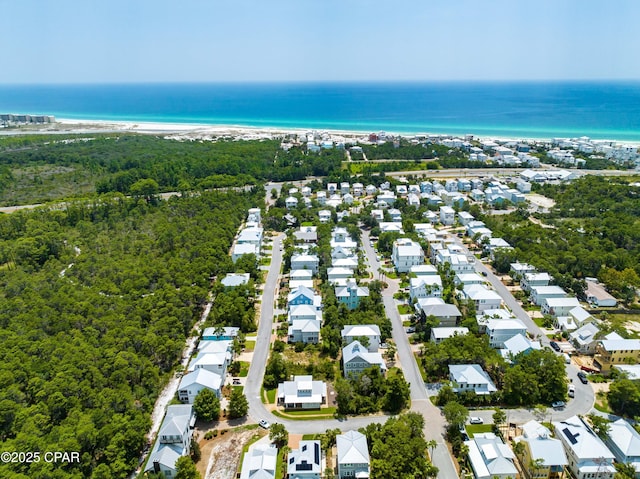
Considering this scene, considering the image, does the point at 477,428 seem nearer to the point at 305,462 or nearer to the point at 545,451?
the point at 545,451

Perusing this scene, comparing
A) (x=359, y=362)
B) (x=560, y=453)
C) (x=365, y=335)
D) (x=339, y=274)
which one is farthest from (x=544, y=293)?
(x=359, y=362)

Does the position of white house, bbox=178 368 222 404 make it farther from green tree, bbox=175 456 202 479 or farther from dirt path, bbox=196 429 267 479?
green tree, bbox=175 456 202 479

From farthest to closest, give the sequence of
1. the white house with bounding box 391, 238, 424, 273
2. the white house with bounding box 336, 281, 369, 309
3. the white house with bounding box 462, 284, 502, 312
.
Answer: the white house with bounding box 391, 238, 424, 273 < the white house with bounding box 336, 281, 369, 309 < the white house with bounding box 462, 284, 502, 312

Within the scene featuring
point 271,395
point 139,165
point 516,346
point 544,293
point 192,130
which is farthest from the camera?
point 192,130

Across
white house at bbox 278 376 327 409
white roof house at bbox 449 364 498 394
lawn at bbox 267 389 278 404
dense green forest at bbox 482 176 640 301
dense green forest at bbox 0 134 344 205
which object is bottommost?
lawn at bbox 267 389 278 404

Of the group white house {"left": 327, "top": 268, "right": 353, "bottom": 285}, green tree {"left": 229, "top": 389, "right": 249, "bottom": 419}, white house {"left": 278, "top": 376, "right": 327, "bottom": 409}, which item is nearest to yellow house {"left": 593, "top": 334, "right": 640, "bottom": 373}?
white house {"left": 278, "top": 376, "right": 327, "bottom": 409}

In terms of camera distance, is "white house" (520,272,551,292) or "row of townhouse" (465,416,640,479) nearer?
"row of townhouse" (465,416,640,479)

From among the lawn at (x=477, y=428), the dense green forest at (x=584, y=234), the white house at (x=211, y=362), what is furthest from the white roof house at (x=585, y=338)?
the white house at (x=211, y=362)
